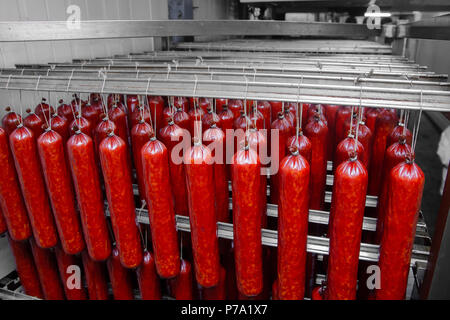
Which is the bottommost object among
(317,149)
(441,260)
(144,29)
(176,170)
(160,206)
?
(441,260)

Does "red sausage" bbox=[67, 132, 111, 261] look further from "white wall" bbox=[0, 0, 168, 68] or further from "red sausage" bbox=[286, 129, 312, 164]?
"white wall" bbox=[0, 0, 168, 68]

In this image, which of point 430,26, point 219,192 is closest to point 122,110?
point 219,192

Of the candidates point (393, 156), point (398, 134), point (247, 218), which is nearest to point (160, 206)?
point (247, 218)

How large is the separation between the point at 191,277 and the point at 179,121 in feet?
3.46

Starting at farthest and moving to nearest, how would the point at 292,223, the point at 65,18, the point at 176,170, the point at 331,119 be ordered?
the point at 65,18
the point at 331,119
the point at 176,170
the point at 292,223

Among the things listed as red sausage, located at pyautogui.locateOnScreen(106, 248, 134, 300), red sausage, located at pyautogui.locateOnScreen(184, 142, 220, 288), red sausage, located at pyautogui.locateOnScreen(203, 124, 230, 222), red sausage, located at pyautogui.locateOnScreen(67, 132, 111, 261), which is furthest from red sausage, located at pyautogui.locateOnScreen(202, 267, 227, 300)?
red sausage, located at pyautogui.locateOnScreen(67, 132, 111, 261)

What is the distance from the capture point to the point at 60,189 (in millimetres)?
1905

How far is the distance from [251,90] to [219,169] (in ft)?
1.68

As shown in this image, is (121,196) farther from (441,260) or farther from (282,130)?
(441,260)

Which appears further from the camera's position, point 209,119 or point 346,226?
point 209,119

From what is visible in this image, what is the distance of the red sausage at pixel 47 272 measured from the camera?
8.07ft

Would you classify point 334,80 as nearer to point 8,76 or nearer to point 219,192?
point 219,192

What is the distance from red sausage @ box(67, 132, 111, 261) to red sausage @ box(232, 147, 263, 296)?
797 millimetres

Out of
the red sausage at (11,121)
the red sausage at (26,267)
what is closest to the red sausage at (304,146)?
the red sausage at (11,121)
